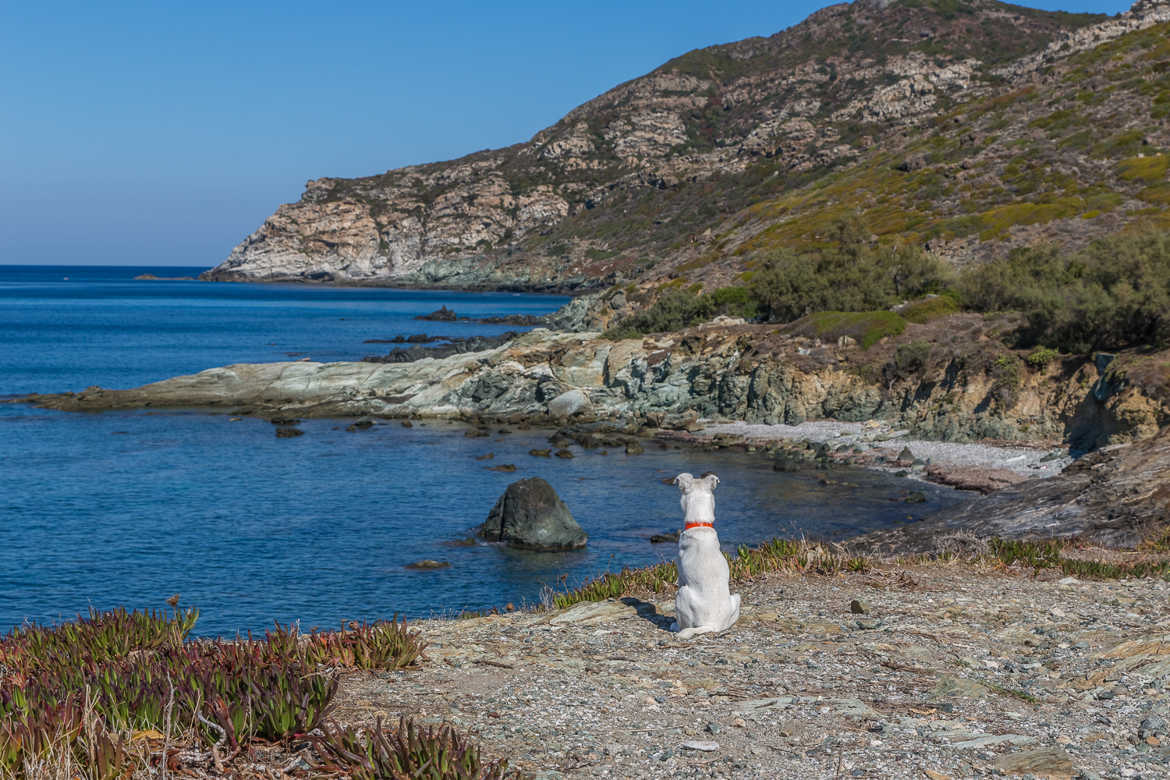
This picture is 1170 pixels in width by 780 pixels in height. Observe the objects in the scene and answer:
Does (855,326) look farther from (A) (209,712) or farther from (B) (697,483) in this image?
(A) (209,712)

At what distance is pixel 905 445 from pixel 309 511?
22798mm

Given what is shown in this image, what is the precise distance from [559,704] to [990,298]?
1757 inches

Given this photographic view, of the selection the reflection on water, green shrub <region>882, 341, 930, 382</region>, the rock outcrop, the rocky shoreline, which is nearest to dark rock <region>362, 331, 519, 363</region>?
the rocky shoreline

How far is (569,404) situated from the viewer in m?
50.5

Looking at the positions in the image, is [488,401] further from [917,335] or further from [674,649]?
[674,649]

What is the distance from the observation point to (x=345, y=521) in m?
29.8

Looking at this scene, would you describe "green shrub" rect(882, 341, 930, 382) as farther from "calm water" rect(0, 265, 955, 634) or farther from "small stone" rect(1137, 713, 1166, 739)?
"small stone" rect(1137, 713, 1166, 739)

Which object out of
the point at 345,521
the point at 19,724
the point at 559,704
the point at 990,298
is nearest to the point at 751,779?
the point at 559,704

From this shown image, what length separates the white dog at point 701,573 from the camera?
978 centimetres

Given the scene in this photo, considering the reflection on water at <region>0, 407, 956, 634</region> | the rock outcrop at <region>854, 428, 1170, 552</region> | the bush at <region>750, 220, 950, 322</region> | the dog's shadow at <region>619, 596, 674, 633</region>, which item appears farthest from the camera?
the bush at <region>750, 220, 950, 322</region>

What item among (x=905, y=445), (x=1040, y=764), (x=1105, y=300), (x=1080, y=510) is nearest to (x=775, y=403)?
(x=905, y=445)

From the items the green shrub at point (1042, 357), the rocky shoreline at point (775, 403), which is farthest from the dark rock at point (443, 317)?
the green shrub at point (1042, 357)

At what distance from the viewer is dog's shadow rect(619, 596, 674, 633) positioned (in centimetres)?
1063

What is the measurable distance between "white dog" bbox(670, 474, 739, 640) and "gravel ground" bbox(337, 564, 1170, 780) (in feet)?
0.71
